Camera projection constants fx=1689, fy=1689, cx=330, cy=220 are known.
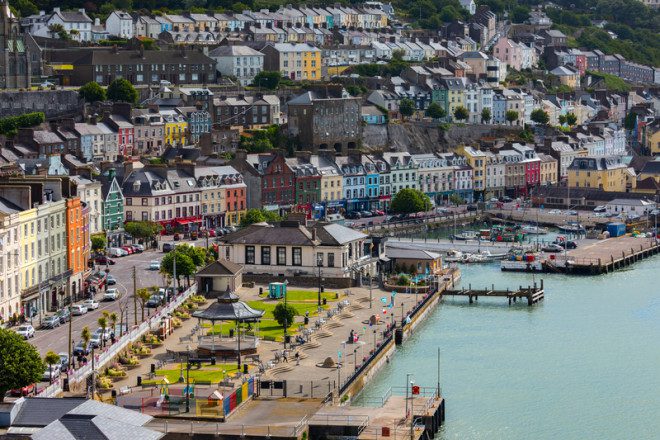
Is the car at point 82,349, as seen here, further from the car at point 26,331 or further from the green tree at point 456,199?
the green tree at point 456,199

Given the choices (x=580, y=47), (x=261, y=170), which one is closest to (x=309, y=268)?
(x=261, y=170)

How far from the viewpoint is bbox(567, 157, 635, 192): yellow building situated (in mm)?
118188

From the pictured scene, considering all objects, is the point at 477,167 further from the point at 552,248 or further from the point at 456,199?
the point at 552,248

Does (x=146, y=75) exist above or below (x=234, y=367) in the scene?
above

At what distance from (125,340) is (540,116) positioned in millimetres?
87839

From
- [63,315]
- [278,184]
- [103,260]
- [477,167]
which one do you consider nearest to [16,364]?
[63,315]

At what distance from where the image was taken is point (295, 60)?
445ft

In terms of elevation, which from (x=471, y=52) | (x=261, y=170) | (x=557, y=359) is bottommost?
(x=557, y=359)

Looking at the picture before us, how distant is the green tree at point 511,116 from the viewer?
453 feet

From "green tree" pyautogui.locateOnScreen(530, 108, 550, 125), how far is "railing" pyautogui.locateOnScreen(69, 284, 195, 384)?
75.9m

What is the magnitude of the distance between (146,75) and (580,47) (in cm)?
7403

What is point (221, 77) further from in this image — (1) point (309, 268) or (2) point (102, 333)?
(2) point (102, 333)

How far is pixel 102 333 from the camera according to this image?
55875 mm

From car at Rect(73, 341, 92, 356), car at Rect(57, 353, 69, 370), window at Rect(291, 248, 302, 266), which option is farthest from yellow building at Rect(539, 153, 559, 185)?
car at Rect(57, 353, 69, 370)
